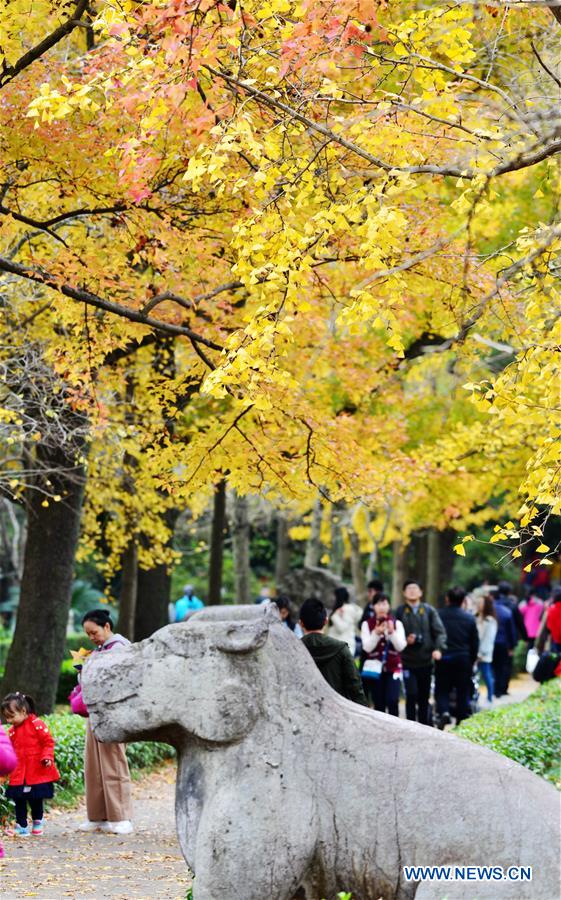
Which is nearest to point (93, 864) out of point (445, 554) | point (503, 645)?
point (503, 645)

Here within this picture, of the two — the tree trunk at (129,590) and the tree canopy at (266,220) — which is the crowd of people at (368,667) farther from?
the tree trunk at (129,590)

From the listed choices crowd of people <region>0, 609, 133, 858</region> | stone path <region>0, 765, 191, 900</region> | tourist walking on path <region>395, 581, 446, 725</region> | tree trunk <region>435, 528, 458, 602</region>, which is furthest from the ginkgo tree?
tree trunk <region>435, 528, 458, 602</region>

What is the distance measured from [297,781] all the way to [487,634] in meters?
14.4

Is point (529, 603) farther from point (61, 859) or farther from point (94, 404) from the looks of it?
point (61, 859)

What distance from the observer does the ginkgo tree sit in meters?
8.32

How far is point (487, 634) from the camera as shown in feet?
64.7

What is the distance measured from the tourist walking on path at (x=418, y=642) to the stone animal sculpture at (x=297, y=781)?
8.60 meters

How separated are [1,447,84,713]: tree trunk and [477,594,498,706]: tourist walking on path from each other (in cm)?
736

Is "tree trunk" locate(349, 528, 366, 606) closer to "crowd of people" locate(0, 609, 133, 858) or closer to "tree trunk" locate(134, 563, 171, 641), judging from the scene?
"tree trunk" locate(134, 563, 171, 641)

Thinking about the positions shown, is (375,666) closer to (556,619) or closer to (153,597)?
(556,619)

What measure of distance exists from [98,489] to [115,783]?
8.22 m

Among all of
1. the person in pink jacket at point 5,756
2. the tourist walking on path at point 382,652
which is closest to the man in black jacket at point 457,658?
the tourist walking on path at point 382,652

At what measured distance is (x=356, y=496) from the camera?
12.0 meters

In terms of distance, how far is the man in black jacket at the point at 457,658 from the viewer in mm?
15477
